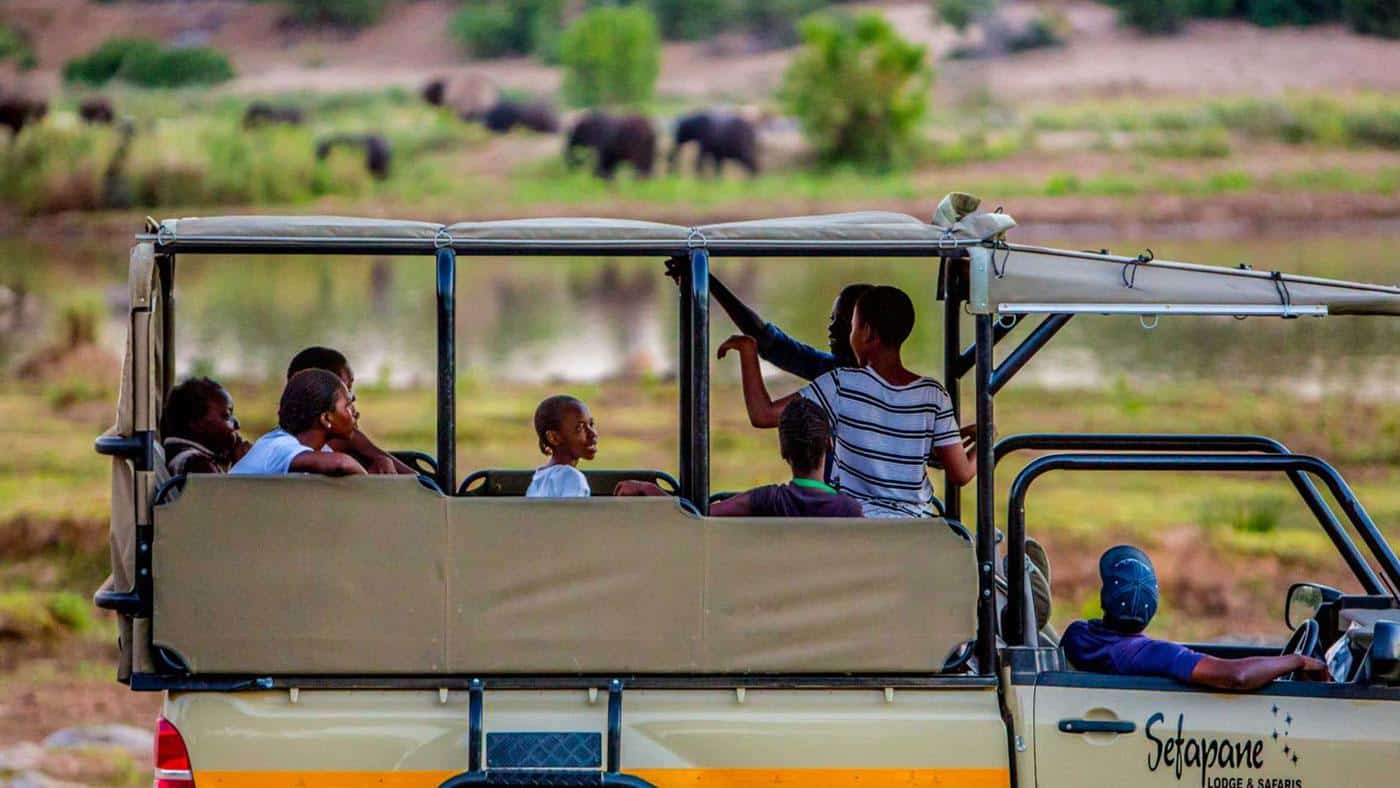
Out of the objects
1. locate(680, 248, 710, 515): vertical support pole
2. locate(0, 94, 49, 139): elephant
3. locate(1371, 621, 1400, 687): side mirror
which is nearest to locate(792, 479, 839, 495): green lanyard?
locate(680, 248, 710, 515): vertical support pole

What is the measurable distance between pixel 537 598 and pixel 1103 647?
4.17ft

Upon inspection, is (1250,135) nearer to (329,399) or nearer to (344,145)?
(344,145)

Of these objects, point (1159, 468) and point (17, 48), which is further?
point (17, 48)

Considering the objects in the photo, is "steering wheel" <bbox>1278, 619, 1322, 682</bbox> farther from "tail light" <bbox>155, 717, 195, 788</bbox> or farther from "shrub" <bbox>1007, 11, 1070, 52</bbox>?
"shrub" <bbox>1007, 11, 1070, 52</bbox>

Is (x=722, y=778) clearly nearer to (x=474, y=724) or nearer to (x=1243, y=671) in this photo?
(x=474, y=724)

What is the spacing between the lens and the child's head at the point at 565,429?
4898mm

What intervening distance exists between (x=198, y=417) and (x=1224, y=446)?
2.63 m

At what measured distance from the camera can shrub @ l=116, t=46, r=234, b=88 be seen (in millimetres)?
40562

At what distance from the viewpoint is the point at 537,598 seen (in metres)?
4.27

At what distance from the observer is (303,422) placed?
4.59 m

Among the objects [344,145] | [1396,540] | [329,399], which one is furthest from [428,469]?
[344,145]

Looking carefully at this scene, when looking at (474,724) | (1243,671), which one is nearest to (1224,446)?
(1243,671)

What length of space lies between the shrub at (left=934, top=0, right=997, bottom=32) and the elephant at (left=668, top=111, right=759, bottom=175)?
8.61 metres

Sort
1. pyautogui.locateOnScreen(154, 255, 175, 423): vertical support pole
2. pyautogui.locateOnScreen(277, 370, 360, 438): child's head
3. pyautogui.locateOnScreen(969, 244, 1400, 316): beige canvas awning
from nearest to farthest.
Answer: pyautogui.locateOnScreen(969, 244, 1400, 316): beige canvas awning
pyautogui.locateOnScreen(277, 370, 360, 438): child's head
pyautogui.locateOnScreen(154, 255, 175, 423): vertical support pole
